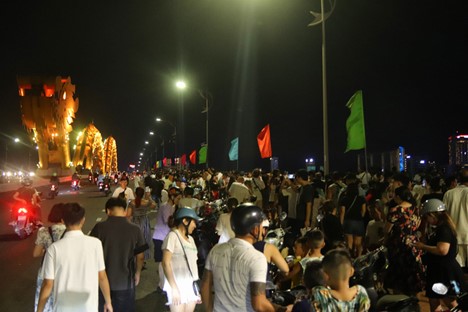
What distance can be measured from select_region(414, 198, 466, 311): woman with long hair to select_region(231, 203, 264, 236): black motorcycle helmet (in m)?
2.99

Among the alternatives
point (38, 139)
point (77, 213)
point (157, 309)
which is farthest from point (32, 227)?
point (38, 139)

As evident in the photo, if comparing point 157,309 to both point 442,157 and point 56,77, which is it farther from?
point 56,77

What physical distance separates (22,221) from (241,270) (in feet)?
43.5

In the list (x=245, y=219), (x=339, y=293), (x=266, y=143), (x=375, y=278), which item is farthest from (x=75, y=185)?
(x=339, y=293)

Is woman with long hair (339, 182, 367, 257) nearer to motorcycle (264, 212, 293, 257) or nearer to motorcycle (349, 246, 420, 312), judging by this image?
motorcycle (264, 212, 293, 257)

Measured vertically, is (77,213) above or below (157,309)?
above

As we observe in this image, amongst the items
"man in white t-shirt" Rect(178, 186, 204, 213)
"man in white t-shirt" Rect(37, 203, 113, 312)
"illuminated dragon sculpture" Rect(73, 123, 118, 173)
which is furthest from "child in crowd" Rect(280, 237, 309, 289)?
"illuminated dragon sculpture" Rect(73, 123, 118, 173)

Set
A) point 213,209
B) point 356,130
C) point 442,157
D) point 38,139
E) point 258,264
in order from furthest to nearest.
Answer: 1. point 38,139
2. point 442,157
3. point 356,130
4. point 213,209
5. point 258,264

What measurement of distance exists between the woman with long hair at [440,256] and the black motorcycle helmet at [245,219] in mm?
2989

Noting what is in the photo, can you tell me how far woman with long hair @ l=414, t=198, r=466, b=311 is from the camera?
5887mm

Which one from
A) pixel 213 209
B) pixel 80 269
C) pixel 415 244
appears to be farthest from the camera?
pixel 213 209

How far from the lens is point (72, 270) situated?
461 cm

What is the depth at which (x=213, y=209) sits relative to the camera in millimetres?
12430

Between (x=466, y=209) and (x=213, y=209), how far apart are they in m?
6.17
